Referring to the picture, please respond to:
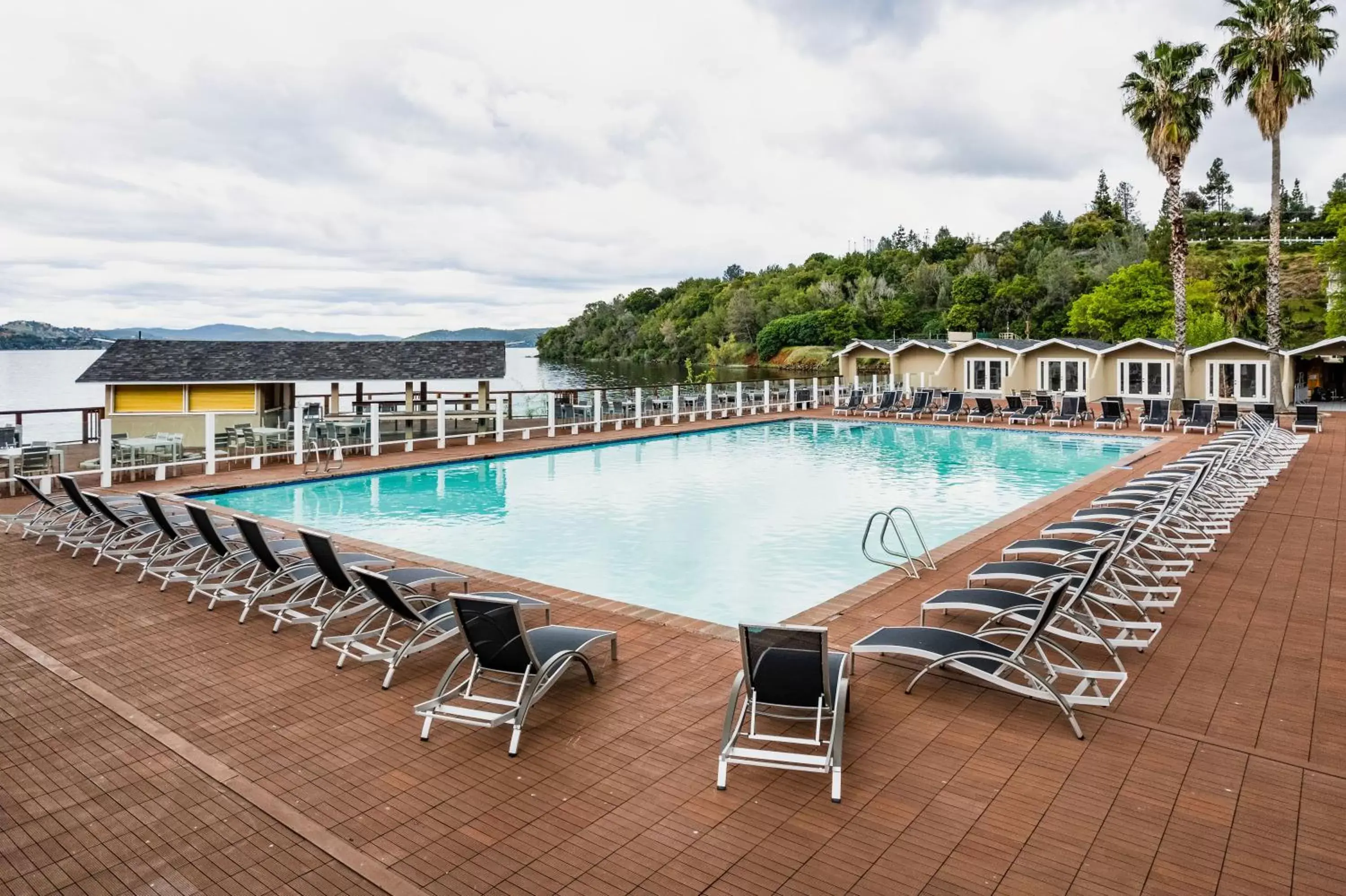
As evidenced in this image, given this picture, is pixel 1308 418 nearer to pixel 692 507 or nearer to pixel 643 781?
pixel 692 507

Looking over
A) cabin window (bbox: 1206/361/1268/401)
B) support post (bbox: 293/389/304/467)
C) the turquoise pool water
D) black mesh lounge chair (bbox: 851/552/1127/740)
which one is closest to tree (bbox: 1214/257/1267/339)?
cabin window (bbox: 1206/361/1268/401)

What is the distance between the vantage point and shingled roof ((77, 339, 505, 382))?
1588 centimetres

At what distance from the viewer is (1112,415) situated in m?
21.0

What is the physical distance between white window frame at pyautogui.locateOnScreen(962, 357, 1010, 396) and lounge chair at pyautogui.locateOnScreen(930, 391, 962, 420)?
7.68 m

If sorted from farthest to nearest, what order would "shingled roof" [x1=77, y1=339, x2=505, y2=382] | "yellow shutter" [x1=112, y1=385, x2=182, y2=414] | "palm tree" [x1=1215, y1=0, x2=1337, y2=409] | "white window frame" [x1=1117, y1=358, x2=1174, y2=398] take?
1. "white window frame" [x1=1117, y1=358, x2=1174, y2=398]
2. "palm tree" [x1=1215, y1=0, x2=1337, y2=409]
3. "shingled roof" [x1=77, y1=339, x2=505, y2=382]
4. "yellow shutter" [x1=112, y1=385, x2=182, y2=414]

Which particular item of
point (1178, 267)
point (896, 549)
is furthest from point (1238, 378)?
point (896, 549)

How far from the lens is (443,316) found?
4831 centimetres

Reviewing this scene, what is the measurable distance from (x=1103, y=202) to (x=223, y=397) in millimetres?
97709

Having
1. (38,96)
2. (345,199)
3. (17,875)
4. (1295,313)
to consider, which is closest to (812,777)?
(17,875)

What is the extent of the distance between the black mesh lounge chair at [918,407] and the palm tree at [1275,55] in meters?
9.10

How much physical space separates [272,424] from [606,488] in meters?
7.70

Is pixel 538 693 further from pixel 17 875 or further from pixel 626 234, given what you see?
pixel 626 234

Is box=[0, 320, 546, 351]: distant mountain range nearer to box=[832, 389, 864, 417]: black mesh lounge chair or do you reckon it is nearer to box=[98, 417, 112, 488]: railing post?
box=[832, 389, 864, 417]: black mesh lounge chair

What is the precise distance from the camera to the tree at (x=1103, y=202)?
8844cm
